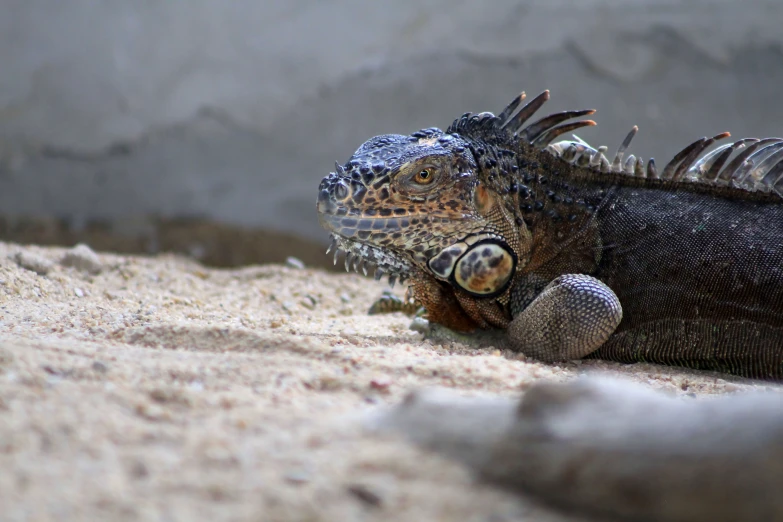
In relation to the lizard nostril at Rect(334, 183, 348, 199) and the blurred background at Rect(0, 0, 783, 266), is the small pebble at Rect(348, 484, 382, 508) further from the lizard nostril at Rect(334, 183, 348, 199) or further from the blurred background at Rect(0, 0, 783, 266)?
the blurred background at Rect(0, 0, 783, 266)

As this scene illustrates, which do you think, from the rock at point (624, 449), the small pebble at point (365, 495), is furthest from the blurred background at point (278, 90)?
the small pebble at point (365, 495)

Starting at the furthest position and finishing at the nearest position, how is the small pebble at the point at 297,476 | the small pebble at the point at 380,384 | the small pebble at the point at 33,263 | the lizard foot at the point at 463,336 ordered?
the small pebble at the point at 33,263 → the lizard foot at the point at 463,336 → the small pebble at the point at 380,384 → the small pebble at the point at 297,476

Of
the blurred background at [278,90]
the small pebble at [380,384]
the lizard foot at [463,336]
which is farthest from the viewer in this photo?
the blurred background at [278,90]

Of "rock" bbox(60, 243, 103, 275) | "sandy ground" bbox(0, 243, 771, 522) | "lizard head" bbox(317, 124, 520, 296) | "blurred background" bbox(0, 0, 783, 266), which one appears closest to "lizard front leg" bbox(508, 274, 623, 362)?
"sandy ground" bbox(0, 243, 771, 522)

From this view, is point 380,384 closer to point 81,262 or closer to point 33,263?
point 33,263

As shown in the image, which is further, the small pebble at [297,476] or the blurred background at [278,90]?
the blurred background at [278,90]

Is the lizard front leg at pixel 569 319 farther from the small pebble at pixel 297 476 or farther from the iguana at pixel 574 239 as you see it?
the small pebble at pixel 297 476

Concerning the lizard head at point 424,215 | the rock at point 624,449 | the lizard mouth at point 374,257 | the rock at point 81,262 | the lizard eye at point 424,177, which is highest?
the lizard eye at point 424,177

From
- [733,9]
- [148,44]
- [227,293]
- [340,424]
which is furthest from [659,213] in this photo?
[148,44]
